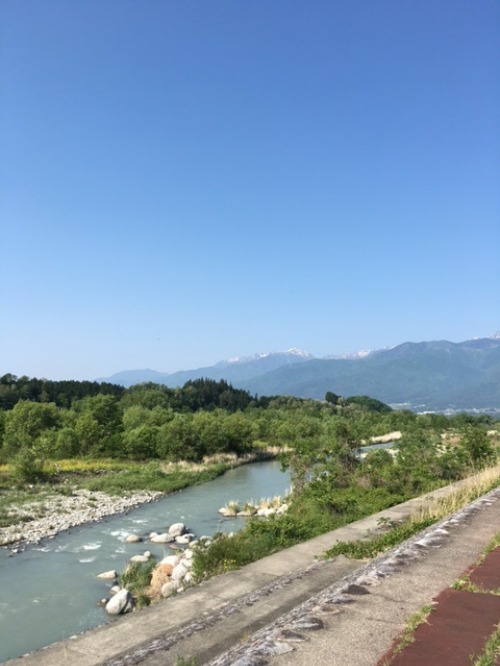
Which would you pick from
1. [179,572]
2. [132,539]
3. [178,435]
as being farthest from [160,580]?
[178,435]

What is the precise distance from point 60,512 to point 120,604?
14.4 meters

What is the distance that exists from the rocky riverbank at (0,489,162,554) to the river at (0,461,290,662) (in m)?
0.72

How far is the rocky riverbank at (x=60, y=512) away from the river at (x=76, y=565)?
0.72 m

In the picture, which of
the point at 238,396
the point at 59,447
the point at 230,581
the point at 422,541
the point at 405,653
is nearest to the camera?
the point at 405,653

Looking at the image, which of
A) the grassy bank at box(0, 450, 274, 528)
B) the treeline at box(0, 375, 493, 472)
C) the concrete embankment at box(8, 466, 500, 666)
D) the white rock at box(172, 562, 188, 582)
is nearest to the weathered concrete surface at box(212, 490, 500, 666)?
the concrete embankment at box(8, 466, 500, 666)

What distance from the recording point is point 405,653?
3094mm

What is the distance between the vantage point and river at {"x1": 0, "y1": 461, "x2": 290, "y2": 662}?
37.8 ft

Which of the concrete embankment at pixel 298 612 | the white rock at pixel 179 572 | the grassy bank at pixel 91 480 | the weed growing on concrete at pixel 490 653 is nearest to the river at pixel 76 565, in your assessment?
the white rock at pixel 179 572

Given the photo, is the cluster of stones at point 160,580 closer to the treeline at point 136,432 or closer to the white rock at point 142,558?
the white rock at point 142,558

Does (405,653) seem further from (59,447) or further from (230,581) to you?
(59,447)

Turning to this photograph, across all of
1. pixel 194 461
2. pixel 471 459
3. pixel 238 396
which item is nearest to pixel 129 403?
pixel 238 396

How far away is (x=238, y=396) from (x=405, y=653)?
104 metres

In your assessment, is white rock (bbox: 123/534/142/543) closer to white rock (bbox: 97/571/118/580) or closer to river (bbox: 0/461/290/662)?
river (bbox: 0/461/290/662)

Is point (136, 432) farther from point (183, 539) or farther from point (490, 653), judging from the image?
point (490, 653)
